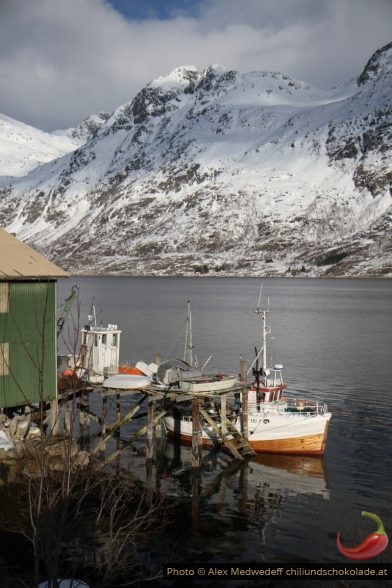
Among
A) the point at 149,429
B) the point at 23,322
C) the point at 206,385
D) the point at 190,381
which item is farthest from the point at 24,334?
the point at 206,385

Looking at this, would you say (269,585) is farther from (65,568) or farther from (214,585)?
(65,568)

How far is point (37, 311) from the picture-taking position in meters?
33.0

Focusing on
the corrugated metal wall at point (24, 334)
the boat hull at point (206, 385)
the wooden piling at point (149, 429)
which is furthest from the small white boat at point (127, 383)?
the corrugated metal wall at point (24, 334)

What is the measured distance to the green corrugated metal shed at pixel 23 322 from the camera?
105ft

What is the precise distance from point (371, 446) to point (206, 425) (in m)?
10.5

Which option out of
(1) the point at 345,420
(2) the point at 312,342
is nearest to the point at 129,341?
(2) the point at 312,342

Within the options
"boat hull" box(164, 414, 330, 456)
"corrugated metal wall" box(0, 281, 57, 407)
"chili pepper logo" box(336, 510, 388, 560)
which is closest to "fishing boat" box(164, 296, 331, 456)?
"boat hull" box(164, 414, 330, 456)

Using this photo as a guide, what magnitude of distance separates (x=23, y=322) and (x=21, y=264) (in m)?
3.04

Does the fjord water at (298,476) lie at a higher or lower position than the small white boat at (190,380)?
lower

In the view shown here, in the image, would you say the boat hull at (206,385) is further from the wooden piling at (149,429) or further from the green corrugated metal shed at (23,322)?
the green corrugated metal shed at (23,322)

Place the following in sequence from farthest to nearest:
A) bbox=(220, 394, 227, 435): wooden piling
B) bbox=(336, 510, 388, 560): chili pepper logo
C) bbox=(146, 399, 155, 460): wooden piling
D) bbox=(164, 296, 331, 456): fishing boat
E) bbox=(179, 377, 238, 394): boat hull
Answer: bbox=(164, 296, 331, 456): fishing boat, bbox=(220, 394, 227, 435): wooden piling, bbox=(179, 377, 238, 394): boat hull, bbox=(146, 399, 155, 460): wooden piling, bbox=(336, 510, 388, 560): chili pepper logo

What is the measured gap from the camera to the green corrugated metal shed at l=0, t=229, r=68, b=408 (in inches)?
1260

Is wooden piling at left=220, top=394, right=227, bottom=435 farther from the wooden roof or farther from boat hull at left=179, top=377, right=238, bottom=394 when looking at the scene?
the wooden roof

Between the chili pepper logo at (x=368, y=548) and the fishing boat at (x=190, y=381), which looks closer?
the chili pepper logo at (x=368, y=548)
